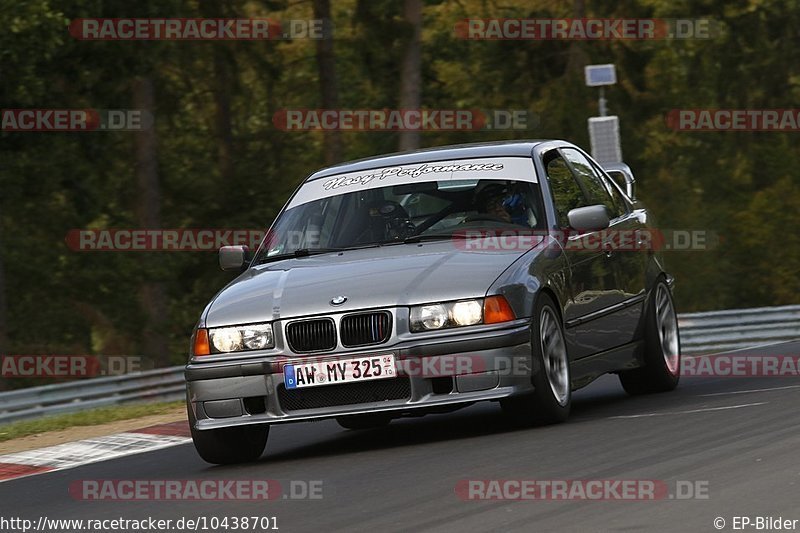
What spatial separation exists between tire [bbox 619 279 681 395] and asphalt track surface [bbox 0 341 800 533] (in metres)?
0.27

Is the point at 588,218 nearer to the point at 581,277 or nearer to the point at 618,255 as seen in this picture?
the point at 581,277

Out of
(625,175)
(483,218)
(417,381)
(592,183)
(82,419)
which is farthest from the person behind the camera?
(82,419)

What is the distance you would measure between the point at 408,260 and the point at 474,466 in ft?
5.35

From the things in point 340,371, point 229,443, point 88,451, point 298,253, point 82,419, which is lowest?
point 82,419

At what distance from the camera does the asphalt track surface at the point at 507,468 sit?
246 inches

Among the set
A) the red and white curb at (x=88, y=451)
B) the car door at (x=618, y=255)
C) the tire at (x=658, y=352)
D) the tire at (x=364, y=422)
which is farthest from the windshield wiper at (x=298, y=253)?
the tire at (x=658, y=352)

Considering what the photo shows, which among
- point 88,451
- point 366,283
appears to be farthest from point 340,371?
point 88,451

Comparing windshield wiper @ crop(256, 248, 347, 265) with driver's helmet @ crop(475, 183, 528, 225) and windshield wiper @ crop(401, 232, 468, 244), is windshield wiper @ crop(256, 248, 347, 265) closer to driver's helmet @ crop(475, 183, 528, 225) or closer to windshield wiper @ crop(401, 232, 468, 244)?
windshield wiper @ crop(401, 232, 468, 244)

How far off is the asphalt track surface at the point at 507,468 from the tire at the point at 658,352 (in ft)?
0.88

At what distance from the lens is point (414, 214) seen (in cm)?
970

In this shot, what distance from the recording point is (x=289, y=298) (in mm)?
8703

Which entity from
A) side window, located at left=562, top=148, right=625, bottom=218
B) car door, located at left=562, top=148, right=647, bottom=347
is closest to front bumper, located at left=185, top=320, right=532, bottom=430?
car door, located at left=562, top=148, right=647, bottom=347

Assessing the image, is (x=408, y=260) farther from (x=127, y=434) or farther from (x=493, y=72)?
(x=493, y=72)

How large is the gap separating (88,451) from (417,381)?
3081 mm
